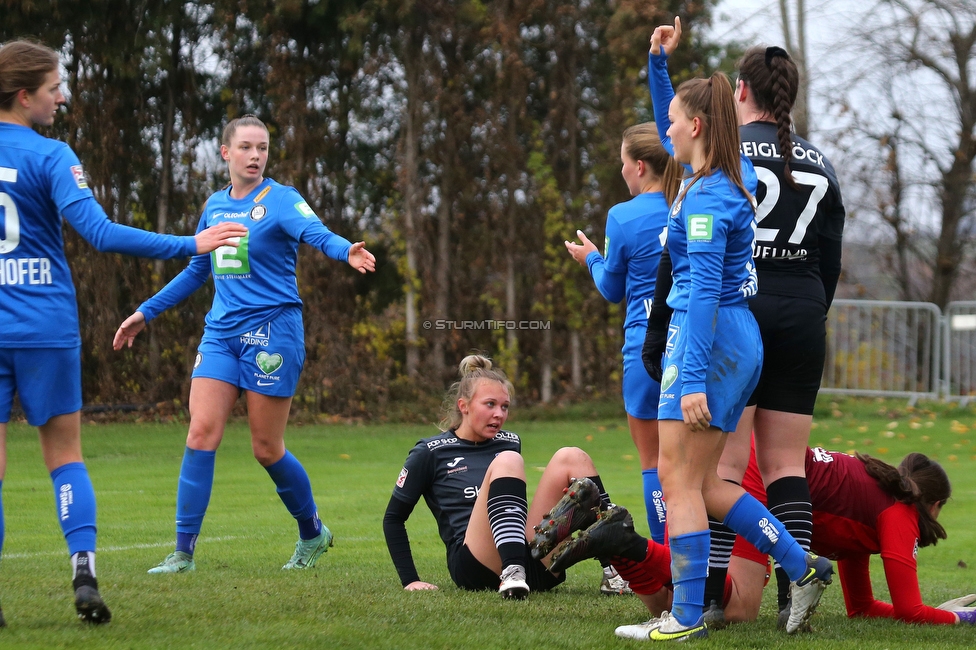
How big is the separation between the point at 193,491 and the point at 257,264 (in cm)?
117

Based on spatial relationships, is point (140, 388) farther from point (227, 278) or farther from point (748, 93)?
point (748, 93)

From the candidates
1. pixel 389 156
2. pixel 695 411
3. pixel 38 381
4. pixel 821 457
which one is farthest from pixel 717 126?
pixel 389 156

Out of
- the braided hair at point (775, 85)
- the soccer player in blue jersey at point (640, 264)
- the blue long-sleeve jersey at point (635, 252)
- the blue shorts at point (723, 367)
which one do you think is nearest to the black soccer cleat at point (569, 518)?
the blue shorts at point (723, 367)

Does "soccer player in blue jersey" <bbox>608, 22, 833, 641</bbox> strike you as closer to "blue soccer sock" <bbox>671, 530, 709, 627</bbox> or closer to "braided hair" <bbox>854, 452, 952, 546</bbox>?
"blue soccer sock" <bbox>671, 530, 709, 627</bbox>

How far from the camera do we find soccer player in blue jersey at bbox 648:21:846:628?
411cm

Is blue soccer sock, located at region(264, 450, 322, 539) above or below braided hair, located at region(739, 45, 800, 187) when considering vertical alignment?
below

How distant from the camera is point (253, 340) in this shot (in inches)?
215

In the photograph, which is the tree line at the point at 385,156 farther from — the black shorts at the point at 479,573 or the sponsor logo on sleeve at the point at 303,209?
the black shorts at the point at 479,573

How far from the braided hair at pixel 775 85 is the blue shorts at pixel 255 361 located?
2566mm

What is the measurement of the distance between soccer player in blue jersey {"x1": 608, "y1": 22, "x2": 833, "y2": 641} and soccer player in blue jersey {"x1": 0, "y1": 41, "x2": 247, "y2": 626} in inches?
67.8

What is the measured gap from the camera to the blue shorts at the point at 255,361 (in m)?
5.45

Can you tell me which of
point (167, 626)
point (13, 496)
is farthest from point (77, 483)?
point (13, 496)

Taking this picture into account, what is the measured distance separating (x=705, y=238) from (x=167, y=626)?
2.27m

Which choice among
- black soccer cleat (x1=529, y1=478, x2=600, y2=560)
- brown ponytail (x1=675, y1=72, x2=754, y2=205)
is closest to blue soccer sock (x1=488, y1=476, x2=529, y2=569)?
black soccer cleat (x1=529, y1=478, x2=600, y2=560)
